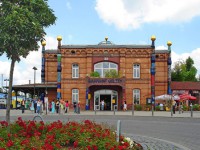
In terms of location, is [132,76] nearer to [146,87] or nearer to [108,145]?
[146,87]

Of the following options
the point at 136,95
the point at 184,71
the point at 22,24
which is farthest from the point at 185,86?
the point at 22,24

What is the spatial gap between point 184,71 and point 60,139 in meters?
72.8

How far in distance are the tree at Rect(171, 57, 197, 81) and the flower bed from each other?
6935 centimetres

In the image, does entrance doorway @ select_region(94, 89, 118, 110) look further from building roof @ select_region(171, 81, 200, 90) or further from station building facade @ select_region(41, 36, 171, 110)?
Result: building roof @ select_region(171, 81, 200, 90)

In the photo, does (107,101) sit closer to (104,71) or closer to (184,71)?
(104,71)

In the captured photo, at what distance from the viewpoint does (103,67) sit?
4941cm

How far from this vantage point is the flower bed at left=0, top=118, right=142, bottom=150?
317 inches

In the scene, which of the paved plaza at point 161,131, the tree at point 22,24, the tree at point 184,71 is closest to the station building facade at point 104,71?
the paved plaza at point 161,131

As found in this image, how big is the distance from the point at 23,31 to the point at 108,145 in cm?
399

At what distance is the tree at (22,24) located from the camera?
9.88m

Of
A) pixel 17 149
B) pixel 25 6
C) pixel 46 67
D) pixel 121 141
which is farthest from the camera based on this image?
pixel 46 67

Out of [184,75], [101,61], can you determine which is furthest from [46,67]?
[184,75]

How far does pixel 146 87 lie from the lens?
1922 inches

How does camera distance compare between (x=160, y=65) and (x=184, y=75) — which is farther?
(x=184, y=75)
